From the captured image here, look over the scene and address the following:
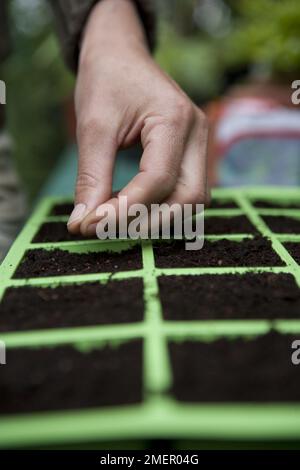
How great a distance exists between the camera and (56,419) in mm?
336

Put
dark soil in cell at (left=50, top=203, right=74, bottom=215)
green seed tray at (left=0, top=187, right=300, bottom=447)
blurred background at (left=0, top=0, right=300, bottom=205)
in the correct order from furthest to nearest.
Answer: blurred background at (left=0, top=0, right=300, bottom=205), dark soil in cell at (left=50, top=203, right=74, bottom=215), green seed tray at (left=0, top=187, right=300, bottom=447)

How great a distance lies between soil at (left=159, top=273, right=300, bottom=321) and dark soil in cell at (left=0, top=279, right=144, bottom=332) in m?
0.04

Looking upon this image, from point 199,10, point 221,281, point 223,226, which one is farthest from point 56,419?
point 199,10

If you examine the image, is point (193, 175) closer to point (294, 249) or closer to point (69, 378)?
point (294, 249)

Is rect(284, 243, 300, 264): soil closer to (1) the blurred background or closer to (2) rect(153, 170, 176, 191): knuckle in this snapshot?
(2) rect(153, 170, 176, 191): knuckle

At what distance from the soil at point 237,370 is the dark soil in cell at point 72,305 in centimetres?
8

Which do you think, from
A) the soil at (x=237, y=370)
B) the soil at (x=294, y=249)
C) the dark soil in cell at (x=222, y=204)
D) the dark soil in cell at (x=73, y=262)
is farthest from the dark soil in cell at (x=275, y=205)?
the soil at (x=237, y=370)

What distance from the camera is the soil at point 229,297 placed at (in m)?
0.48

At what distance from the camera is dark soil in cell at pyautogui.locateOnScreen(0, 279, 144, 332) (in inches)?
18.4

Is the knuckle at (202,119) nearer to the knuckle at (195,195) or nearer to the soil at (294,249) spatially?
the knuckle at (195,195)

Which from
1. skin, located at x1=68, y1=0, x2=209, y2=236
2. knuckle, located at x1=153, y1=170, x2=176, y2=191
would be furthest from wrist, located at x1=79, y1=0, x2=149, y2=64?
knuckle, located at x1=153, y1=170, x2=176, y2=191

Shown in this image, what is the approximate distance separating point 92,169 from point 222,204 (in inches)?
14.1

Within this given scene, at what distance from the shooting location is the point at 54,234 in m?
0.76

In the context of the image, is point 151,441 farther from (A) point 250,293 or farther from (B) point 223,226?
(B) point 223,226
